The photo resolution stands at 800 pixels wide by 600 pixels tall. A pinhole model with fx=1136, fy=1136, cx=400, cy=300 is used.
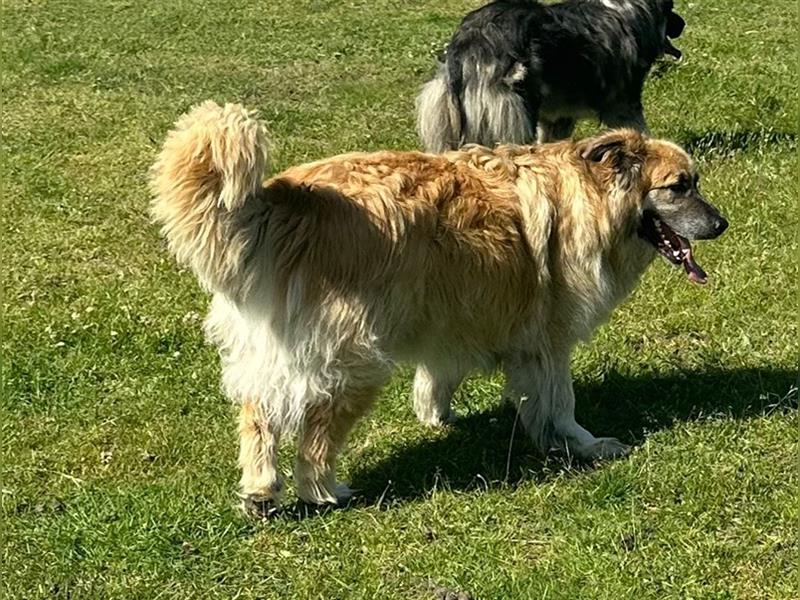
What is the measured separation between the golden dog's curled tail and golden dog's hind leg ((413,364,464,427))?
1341mm

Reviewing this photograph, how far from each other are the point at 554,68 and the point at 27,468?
5328 millimetres

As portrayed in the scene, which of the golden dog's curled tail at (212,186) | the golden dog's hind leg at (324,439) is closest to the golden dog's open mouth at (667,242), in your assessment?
the golden dog's hind leg at (324,439)

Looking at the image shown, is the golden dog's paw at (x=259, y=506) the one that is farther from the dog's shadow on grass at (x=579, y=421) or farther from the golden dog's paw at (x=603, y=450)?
the golden dog's paw at (x=603, y=450)

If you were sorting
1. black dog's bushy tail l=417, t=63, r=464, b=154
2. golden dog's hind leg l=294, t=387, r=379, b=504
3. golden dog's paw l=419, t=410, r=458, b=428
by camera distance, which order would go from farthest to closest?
black dog's bushy tail l=417, t=63, r=464, b=154 → golden dog's paw l=419, t=410, r=458, b=428 → golden dog's hind leg l=294, t=387, r=379, b=504

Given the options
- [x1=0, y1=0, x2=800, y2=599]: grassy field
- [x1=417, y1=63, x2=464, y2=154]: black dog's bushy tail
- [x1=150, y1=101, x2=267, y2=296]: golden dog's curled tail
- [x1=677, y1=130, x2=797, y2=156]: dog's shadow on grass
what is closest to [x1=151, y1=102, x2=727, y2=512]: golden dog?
[x1=150, y1=101, x2=267, y2=296]: golden dog's curled tail

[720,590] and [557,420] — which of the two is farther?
[557,420]

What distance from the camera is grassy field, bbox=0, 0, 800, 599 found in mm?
4605

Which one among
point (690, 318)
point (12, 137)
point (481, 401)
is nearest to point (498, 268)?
point (481, 401)

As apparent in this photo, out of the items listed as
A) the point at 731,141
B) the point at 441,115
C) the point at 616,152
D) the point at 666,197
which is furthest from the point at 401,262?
the point at 731,141

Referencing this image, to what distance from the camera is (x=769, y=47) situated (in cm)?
1305

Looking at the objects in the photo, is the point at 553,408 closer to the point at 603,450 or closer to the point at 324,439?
the point at 603,450

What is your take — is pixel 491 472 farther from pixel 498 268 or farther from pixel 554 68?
pixel 554 68

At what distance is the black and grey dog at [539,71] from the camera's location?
28.2 ft

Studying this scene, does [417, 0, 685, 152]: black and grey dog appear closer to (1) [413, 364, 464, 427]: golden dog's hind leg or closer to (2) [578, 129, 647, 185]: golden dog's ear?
(2) [578, 129, 647, 185]: golden dog's ear
